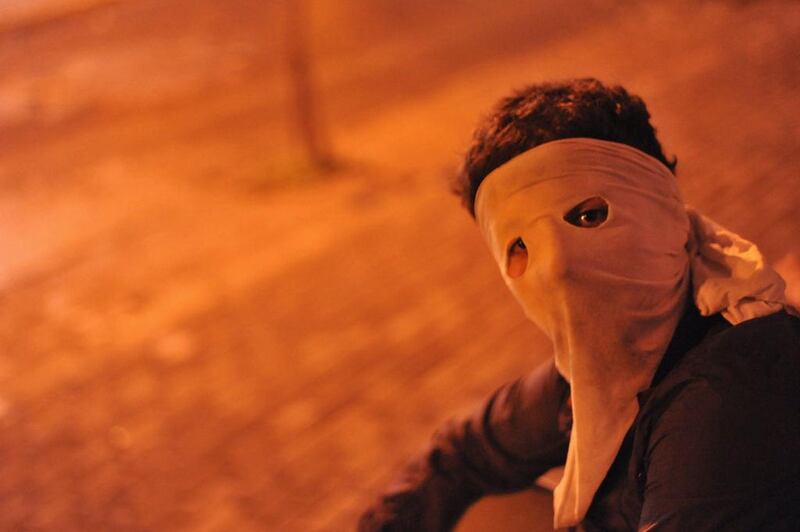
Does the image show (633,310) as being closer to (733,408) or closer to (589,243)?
(589,243)

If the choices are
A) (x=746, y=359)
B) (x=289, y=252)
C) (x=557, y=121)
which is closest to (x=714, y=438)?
(x=746, y=359)

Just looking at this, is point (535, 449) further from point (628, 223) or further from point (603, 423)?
point (628, 223)

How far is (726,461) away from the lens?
128cm

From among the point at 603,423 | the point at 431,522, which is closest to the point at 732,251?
the point at 603,423

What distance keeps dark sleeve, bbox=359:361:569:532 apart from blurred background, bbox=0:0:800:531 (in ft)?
0.22

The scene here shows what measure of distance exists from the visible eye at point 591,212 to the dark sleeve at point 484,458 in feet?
1.31

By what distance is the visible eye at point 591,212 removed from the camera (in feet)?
5.05

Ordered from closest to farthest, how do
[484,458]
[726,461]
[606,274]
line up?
[726,461]
[606,274]
[484,458]

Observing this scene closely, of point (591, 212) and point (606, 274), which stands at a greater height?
point (591, 212)

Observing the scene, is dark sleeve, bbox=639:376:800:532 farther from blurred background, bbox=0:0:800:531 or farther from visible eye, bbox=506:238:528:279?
blurred background, bbox=0:0:800:531

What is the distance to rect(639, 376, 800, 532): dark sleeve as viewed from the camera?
125cm

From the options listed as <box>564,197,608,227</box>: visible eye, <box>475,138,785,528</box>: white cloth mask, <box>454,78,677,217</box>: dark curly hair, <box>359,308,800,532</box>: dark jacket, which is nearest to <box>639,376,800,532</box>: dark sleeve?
<box>359,308,800,532</box>: dark jacket

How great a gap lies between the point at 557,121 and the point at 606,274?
0.29 metres

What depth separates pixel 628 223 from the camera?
150 cm
